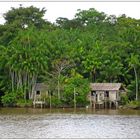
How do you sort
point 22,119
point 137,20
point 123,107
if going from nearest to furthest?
point 22,119 → point 123,107 → point 137,20

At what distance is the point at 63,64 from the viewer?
5878cm

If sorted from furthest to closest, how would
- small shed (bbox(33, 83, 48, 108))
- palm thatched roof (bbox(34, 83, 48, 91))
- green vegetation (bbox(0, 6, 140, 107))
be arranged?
palm thatched roof (bbox(34, 83, 48, 91)) → small shed (bbox(33, 83, 48, 108)) → green vegetation (bbox(0, 6, 140, 107))

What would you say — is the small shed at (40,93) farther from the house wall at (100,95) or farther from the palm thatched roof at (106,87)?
the house wall at (100,95)

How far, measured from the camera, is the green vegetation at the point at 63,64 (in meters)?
57.3

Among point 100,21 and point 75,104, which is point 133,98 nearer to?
point 75,104

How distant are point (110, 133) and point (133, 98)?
1885cm

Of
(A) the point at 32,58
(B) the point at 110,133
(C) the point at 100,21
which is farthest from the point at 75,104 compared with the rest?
(C) the point at 100,21

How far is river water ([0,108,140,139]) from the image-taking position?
3875cm

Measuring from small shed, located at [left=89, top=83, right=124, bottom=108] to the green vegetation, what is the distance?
806mm

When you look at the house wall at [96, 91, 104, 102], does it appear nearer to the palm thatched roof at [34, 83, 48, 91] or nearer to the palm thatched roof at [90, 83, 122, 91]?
the palm thatched roof at [90, 83, 122, 91]

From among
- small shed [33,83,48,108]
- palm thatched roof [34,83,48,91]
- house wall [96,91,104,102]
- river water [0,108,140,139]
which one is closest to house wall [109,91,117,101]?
house wall [96,91,104,102]

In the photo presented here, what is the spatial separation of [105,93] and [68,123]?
46.1 feet

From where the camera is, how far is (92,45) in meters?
61.9

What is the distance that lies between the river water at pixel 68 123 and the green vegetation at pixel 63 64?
3.11 m
